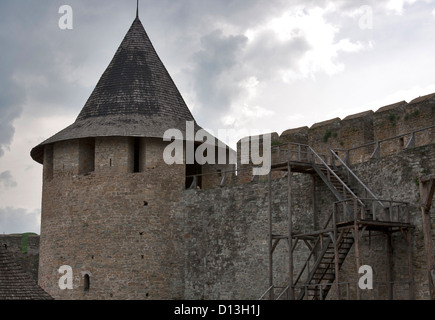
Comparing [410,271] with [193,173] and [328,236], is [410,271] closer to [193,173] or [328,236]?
[328,236]

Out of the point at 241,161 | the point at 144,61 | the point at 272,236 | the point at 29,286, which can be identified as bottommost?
the point at 29,286

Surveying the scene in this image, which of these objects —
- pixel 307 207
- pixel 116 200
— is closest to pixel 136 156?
pixel 116 200

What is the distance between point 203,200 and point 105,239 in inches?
128

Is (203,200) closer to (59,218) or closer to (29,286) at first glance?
(59,218)

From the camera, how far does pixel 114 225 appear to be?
24.7 m

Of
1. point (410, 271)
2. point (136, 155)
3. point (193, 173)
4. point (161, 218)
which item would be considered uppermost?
point (136, 155)

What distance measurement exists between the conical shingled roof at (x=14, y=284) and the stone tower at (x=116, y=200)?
687 centimetres

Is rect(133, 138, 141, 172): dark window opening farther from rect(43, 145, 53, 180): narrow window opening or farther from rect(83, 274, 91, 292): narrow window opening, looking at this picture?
rect(83, 274, 91, 292): narrow window opening

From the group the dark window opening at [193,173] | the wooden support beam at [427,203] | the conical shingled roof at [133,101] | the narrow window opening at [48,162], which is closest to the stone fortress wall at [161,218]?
the narrow window opening at [48,162]

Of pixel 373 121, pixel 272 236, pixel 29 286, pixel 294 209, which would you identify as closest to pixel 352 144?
pixel 373 121

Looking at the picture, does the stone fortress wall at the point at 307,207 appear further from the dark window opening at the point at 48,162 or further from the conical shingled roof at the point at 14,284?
the conical shingled roof at the point at 14,284

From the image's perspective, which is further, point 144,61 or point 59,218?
point 144,61

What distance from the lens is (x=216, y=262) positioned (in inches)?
970

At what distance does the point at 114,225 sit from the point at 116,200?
77 centimetres
